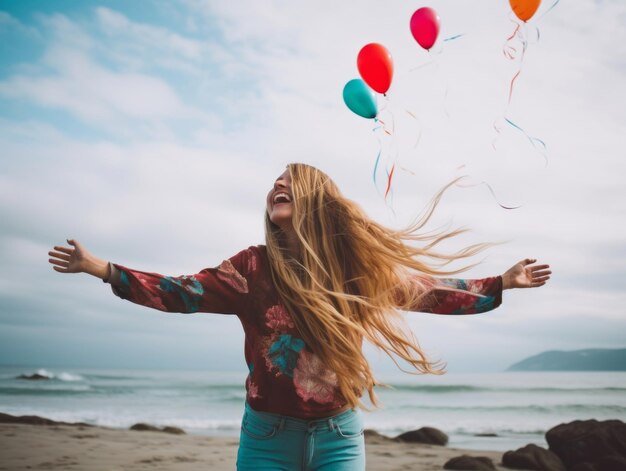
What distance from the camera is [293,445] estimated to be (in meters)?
2.22

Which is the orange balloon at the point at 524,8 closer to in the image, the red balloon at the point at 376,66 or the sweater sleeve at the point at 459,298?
the red balloon at the point at 376,66

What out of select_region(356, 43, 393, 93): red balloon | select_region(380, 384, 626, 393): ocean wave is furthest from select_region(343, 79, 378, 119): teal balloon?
select_region(380, 384, 626, 393): ocean wave

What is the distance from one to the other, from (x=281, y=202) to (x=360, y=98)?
7.46 feet

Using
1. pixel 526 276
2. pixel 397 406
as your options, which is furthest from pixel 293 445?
pixel 397 406

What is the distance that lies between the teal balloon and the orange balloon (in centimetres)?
130

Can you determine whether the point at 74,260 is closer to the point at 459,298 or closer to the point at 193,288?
the point at 193,288

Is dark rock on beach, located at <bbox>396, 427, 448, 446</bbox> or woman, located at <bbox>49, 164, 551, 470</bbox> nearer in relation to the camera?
woman, located at <bbox>49, 164, 551, 470</bbox>

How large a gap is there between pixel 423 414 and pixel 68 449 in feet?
41.0

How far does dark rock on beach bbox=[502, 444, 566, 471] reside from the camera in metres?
6.93

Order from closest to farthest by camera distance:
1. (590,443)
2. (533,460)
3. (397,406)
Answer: (533,460), (590,443), (397,406)

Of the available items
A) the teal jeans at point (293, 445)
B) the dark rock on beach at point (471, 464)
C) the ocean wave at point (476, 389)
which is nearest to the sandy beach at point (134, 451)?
the dark rock on beach at point (471, 464)

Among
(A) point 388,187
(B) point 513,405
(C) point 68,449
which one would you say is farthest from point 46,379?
(A) point 388,187

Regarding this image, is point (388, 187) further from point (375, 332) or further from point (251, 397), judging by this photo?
point (251, 397)

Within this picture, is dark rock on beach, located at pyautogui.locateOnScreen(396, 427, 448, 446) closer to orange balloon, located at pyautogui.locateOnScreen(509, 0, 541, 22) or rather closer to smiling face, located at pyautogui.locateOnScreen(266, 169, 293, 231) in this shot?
orange balloon, located at pyautogui.locateOnScreen(509, 0, 541, 22)
